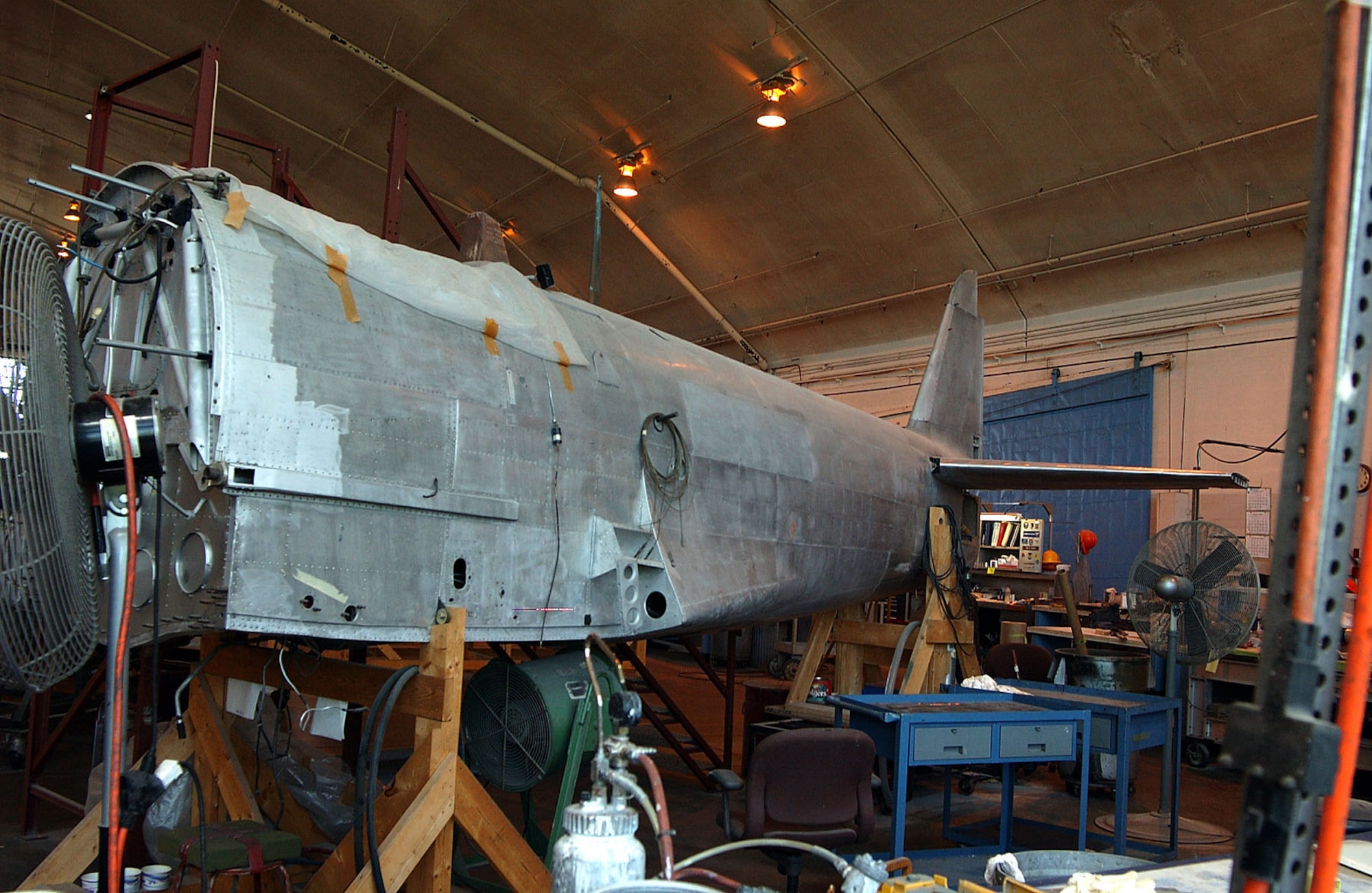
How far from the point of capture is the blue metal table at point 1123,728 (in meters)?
6.50

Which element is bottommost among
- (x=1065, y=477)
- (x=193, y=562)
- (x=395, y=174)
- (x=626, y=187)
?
(x=193, y=562)

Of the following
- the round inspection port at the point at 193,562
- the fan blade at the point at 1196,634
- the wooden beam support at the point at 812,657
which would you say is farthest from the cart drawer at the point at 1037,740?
the round inspection port at the point at 193,562

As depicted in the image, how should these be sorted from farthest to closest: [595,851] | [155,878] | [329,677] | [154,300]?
[329,677] → [155,878] → [154,300] → [595,851]

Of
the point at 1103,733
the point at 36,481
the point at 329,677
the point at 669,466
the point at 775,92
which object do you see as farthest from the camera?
the point at 775,92

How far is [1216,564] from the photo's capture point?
301 inches

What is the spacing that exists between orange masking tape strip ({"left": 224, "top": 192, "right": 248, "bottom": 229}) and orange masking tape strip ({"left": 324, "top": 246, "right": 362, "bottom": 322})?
0.41 meters

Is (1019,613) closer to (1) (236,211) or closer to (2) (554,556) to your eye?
(2) (554,556)

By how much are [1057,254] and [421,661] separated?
1246 centimetres

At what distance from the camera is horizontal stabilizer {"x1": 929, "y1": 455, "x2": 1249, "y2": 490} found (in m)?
8.27

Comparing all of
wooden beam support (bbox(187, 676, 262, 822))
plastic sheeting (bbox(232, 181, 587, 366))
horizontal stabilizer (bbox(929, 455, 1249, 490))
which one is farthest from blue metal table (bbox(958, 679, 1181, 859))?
wooden beam support (bbox(187, 676, 262, 822))

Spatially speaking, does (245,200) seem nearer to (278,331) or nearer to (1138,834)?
(278,331)

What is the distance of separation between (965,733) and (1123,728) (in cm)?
151

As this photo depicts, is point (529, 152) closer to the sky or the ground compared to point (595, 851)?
closer to the sky

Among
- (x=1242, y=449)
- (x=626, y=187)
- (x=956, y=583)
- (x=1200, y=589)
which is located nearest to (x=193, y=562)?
(x=956, y=583)
